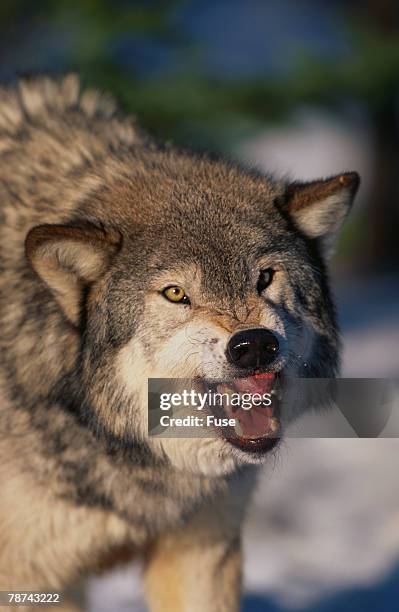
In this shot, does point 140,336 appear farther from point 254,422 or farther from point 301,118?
point 301,118

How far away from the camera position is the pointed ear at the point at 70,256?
2771 mm

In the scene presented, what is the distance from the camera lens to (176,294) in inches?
108

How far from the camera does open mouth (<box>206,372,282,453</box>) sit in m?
2.68

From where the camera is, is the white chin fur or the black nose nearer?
the black nose

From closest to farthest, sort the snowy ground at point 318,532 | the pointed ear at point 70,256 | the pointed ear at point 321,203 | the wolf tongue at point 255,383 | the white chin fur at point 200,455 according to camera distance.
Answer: the wolf tongue at point 255,383 → the pointed ear at point 70,256 → the white chin fur at point 200,455 → the pointed ear at point 321,203 → the snowy ground at point 318,532

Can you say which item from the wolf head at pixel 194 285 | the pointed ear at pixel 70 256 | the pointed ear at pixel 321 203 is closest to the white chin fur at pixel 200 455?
the wolf head at pixel 194 285

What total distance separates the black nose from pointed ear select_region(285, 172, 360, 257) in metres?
0.64

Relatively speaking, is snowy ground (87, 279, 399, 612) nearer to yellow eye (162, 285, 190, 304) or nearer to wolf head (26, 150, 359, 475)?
wolf head (26, 150, 359, 475)

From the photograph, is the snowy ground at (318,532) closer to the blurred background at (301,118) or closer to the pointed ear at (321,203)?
the blurred background at (301,118)

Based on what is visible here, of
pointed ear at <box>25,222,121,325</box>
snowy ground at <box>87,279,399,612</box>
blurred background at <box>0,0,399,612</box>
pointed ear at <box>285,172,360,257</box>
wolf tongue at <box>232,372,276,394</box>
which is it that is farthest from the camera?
blurred background at <box>0,0,399,612</box>

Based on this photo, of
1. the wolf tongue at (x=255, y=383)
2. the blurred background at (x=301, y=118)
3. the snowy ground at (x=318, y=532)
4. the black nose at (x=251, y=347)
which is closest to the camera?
the black nose at (x=251, y=347)

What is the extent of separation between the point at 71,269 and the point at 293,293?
69 centimetres

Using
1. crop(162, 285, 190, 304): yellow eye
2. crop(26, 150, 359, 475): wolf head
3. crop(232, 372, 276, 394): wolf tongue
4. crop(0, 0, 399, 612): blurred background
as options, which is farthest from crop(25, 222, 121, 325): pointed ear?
crop(0, 0, 399, 612): blurred background

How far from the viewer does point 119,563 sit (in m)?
3.45
